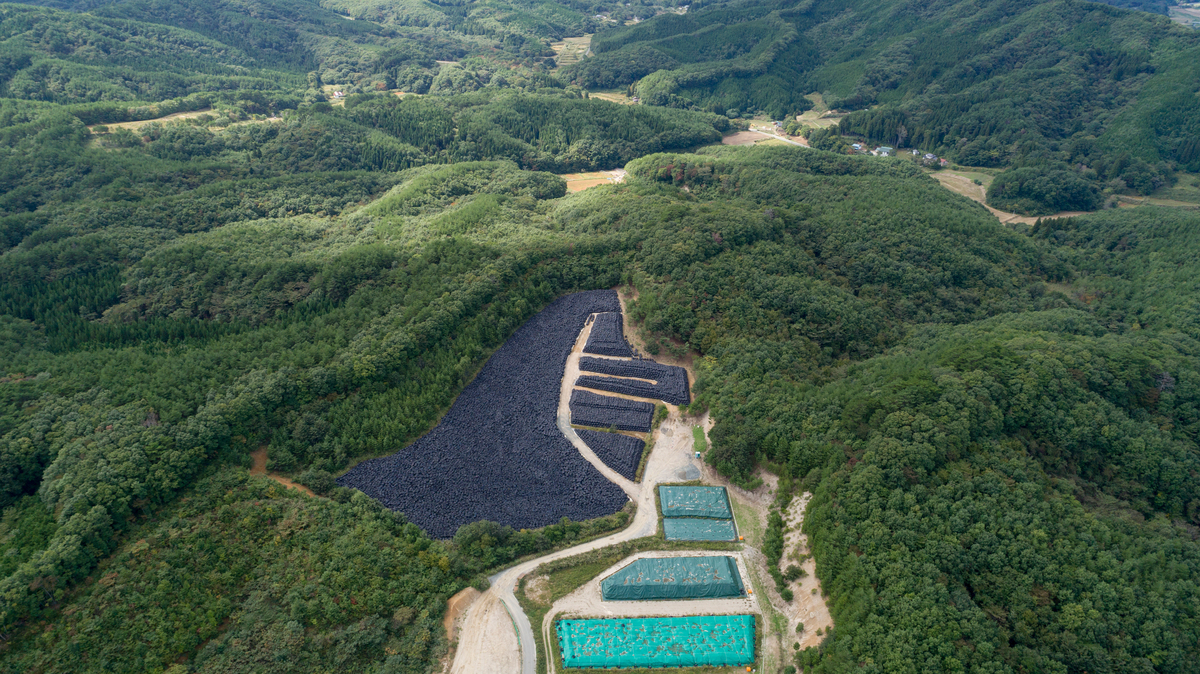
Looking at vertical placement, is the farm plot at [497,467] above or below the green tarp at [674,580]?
above

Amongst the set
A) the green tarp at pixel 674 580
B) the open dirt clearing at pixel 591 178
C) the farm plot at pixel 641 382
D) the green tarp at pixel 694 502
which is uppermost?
the open dirt clearing at pixel 591 178

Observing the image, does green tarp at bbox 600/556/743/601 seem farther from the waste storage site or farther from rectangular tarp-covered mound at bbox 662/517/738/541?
rectangular tarp-covered mound at bbox 662/517/738/541

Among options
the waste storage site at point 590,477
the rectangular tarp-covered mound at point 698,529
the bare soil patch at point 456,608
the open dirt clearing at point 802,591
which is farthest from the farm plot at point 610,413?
the bare soil patch at point 456,608

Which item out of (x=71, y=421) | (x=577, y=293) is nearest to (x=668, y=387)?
(x=577, y=293)

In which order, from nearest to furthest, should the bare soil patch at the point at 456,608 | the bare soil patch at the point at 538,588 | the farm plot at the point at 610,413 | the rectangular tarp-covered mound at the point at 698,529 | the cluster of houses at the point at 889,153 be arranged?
the bare soil patch at the point at 456,608, the bare soil patch at the point at 538,588, the rectangular tarp-covered mound at the point at 698,529, the farm plot at the point at 610,413, the cluster of houses at the point at 889,153

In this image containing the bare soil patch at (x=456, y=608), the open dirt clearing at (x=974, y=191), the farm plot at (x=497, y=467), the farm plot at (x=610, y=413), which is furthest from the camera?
the open dirt clearing at (x=974, y=191)

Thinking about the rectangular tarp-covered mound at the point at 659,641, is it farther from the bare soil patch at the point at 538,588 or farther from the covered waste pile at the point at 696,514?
the covered waste pile at the point at 696,514

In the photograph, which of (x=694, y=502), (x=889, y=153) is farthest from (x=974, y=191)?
(x=694, y=502)

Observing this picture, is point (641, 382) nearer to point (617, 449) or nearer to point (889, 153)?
point (617, 449)
